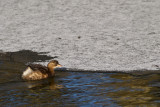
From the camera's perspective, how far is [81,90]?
25.8 ft

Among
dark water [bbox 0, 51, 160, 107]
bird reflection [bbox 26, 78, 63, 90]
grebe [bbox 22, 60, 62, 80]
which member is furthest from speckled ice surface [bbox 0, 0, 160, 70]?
bird reflection [bbox 26, 78, 63, 90]

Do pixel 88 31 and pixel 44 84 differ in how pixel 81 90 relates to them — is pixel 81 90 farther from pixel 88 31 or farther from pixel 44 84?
pixel 88 31

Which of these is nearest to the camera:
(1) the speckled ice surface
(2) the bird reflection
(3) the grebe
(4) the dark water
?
(4) the dark water

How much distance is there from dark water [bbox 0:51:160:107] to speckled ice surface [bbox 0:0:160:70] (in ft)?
3.61

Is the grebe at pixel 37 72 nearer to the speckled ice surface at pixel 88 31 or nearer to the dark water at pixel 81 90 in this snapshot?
the dark water at pixel 81 90

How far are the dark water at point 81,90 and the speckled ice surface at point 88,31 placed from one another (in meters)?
1.10

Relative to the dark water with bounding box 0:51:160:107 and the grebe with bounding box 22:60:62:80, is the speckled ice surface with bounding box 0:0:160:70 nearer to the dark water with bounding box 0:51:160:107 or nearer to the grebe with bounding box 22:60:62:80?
the grebe with bounding box 22:60:62:80

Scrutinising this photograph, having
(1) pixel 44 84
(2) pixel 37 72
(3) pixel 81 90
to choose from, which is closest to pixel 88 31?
(2) pixel 37 72

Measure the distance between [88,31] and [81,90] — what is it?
7.41 m

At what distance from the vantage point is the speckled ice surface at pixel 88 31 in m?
11.0

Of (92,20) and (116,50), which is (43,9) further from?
(116,50)

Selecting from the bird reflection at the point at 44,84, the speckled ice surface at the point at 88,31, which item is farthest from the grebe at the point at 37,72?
the speckled ice surface at the point at 88,31

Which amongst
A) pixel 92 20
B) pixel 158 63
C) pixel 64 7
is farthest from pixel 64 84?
pixel 64 7

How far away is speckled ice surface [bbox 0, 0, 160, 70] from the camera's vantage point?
433 inches
